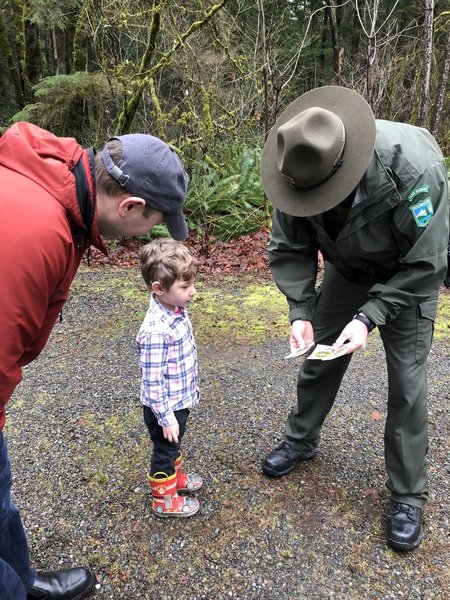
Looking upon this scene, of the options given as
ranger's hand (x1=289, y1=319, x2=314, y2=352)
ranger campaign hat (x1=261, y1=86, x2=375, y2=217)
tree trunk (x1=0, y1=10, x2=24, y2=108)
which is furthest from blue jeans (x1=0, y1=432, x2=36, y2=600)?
tree trunk (x1=0, y1=10, x2=24, y2=108)

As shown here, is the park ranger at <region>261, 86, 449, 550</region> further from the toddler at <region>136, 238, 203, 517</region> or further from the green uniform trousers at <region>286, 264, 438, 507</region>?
the toddler at <region>136, 238, 203, 517</region>

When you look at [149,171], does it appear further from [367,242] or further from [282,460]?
[282,460]

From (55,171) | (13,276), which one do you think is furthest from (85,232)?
(13,276)

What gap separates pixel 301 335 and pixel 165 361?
75 cm

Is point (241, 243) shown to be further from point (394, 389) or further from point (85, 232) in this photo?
point (85, 232)

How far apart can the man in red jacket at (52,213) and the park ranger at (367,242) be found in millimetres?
688

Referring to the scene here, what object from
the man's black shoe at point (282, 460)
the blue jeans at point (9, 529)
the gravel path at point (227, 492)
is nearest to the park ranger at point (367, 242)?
the gravel path at point (227, 492)

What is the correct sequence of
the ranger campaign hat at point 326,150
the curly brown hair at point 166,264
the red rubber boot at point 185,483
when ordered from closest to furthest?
the ranger campaign hat at point 326,150
the curly brown hair at point 166,264
the red rubber boot at point 185,483

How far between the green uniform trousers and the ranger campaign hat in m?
0.70

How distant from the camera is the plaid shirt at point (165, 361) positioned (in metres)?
A: 2.23

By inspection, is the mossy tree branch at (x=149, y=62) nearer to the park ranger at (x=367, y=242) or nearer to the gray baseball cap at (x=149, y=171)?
the park ranger at (x=367, y=242)

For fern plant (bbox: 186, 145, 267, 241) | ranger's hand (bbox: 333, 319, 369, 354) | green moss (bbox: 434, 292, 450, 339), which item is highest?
ranger's hand (bbox: 333, 319, 369, 354)

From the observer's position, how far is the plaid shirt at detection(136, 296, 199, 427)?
2.23 metres

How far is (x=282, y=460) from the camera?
2.92 metres
